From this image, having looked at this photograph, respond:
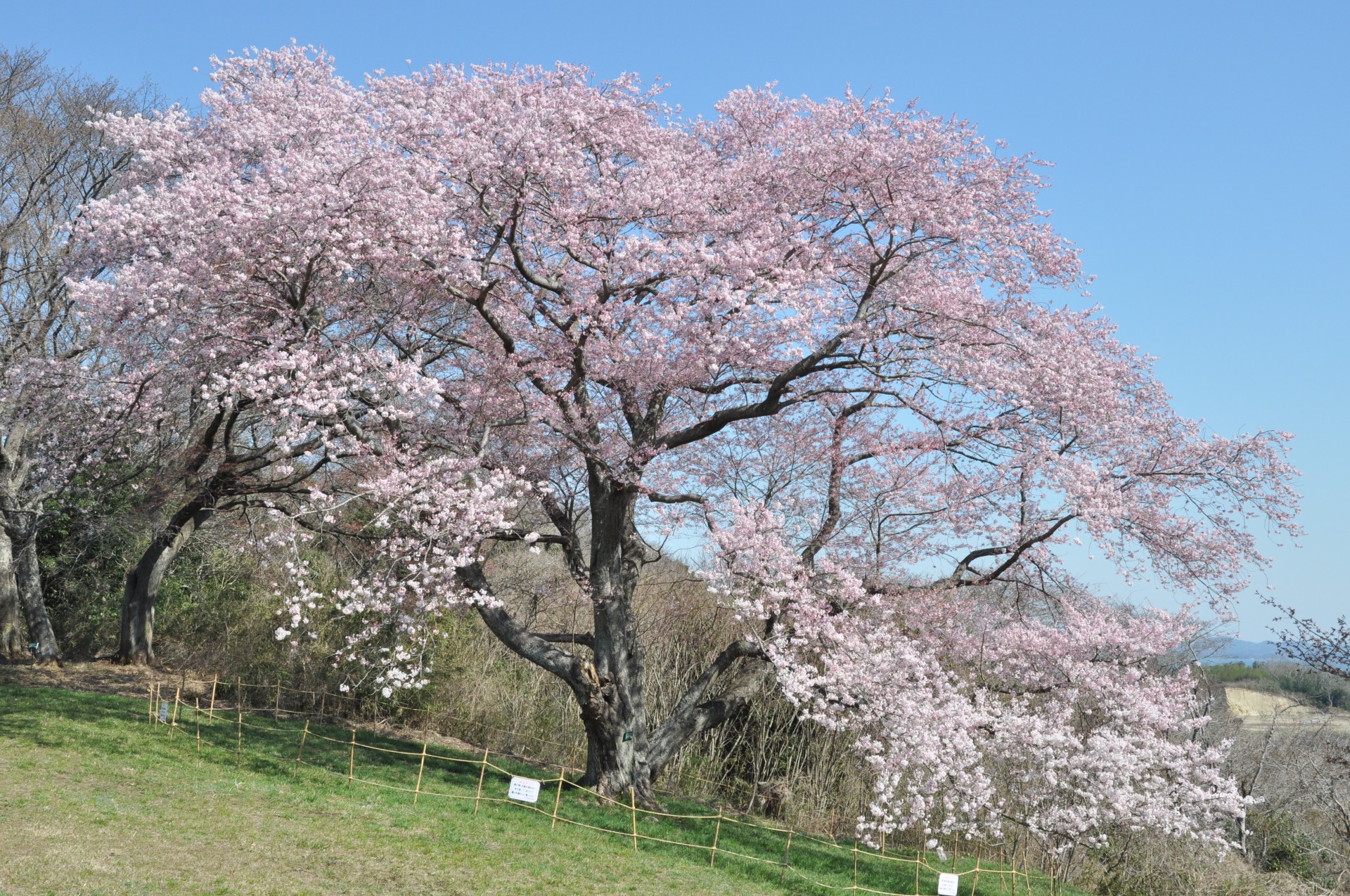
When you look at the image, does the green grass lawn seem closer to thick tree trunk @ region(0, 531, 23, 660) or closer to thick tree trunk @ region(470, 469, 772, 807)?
thick tree trunk @ region(470, 469, 772, 807)

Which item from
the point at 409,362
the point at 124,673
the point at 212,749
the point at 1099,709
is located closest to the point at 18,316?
the point at 124,673

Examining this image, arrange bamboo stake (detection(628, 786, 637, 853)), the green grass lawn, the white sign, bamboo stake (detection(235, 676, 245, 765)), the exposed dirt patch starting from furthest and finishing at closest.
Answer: the exposed dirt patch, bamboo stake (detection(235, 676, 245, 765)), bamboo stake (detection(628, 786, 637, 853)), the white sign, the green grass lawn

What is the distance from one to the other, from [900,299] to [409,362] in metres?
6.04

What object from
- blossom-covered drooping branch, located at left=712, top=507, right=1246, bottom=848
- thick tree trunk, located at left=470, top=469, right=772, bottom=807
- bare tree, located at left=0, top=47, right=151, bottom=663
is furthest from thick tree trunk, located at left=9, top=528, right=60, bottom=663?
blossom-covered drooping branch, located at left=712, top=507, right=1246, bottom=848

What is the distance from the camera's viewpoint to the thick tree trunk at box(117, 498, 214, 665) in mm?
18594

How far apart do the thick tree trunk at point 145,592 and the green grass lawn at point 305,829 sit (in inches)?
140

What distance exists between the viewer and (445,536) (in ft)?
38.8

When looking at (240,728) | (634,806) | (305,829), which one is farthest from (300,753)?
(634,806)

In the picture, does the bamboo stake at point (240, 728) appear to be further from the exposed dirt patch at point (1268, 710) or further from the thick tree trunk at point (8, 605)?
the exposed dirt patch at point (1268, 710)

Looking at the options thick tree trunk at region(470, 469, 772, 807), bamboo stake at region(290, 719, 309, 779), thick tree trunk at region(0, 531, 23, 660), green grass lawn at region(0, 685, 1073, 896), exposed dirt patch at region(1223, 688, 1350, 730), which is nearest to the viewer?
green grass lawn at region(0, 685, 1073, 896)

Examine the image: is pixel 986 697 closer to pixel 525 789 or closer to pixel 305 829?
pixel 525 789

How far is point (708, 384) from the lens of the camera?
42.4 feet

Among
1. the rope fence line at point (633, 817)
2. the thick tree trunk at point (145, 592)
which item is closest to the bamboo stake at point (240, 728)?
the rope fence line at point (633, 817)

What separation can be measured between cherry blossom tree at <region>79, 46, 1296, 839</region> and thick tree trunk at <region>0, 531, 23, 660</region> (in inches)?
274
